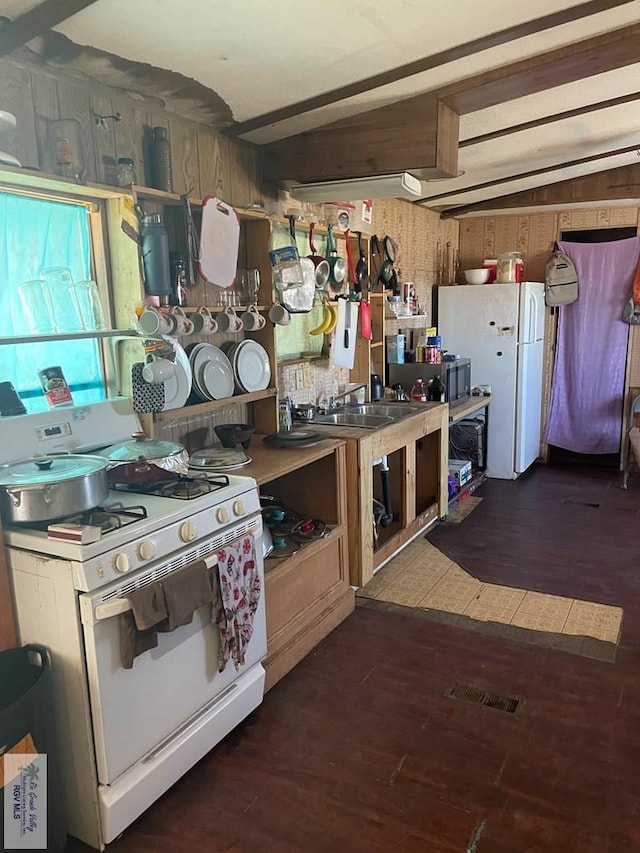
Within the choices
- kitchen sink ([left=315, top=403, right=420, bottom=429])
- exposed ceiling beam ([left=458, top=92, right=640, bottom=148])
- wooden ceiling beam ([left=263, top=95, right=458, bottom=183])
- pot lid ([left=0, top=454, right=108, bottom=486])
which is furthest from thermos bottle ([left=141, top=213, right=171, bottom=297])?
exposed ceiling beam ([left=458, top=92, right=640, bottom=148])

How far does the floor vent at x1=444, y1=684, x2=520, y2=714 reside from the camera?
2.36 meters

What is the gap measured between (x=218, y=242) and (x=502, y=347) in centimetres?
312

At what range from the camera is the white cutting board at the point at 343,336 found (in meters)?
3.82

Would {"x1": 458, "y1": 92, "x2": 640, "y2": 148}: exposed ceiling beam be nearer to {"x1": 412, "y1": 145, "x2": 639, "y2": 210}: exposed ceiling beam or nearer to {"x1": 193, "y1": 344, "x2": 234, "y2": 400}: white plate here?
{"x1": 412, "y1": 145, "x2": 639, "y2": 210}: exposed ceiling beam

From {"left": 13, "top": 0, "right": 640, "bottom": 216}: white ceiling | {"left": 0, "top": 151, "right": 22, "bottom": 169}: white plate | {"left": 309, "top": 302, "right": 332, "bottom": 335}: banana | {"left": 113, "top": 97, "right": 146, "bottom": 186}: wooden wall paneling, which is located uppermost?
{"left": 13, "top": 0, "right": 640, "bottom": 216}: white ceiling

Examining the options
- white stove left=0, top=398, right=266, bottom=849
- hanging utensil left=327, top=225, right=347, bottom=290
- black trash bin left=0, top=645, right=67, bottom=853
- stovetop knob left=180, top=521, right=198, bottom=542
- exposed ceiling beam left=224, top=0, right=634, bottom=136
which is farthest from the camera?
Answer: hanging utensil left=327, top=225, right=347, bottom=290

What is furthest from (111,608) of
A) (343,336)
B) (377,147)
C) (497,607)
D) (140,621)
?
(343,336)

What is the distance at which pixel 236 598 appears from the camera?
213 cm

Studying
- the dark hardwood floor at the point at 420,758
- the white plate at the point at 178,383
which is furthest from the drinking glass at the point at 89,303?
the dark hardwood floor at the point at 420,758

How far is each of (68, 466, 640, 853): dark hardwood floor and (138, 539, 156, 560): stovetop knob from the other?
2.59 ft

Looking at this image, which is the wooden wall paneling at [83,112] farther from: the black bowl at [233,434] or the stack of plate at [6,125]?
the black bowl at [233,434]

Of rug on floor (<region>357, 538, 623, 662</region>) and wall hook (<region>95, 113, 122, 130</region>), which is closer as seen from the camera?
wall hook (<region>95, 113, 122, 130</region>)

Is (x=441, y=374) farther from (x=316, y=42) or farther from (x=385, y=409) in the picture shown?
(x=316, y=42)

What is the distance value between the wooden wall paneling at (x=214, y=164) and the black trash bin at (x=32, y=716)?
2010 millimetres
